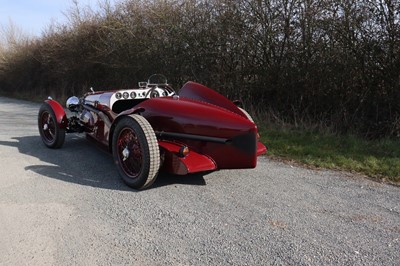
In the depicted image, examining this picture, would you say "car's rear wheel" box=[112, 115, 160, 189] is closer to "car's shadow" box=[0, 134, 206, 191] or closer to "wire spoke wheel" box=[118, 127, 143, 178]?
"wire spoke wheel" box=[118, 127, 143, 178]

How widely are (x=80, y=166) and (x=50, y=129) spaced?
169 centimetres

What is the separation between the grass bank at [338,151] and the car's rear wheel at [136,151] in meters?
2.55

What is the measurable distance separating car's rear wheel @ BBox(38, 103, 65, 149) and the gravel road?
0.99 m

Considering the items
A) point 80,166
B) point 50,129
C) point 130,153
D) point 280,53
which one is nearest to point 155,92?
point 80,166

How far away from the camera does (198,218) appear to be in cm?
348

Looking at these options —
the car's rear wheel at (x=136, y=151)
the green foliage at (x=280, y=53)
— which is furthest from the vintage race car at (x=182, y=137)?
the green foliage at (x=280, y=53)

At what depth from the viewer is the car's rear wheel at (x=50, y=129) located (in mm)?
6141

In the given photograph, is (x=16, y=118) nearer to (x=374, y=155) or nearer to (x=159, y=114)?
(x=159, y=114)

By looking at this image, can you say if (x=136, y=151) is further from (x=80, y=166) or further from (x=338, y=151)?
(x=338, y=151)

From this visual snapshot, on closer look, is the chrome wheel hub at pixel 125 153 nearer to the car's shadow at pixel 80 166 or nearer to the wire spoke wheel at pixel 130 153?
the wire spoke wheel at pixel 130 153

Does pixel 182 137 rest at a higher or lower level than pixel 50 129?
higher

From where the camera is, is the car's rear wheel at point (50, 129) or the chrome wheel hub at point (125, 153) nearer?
the chrome wheel hub at point (125, 153)

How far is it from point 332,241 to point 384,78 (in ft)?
18.4

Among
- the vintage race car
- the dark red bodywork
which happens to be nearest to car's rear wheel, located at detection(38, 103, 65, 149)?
the vintage race car
